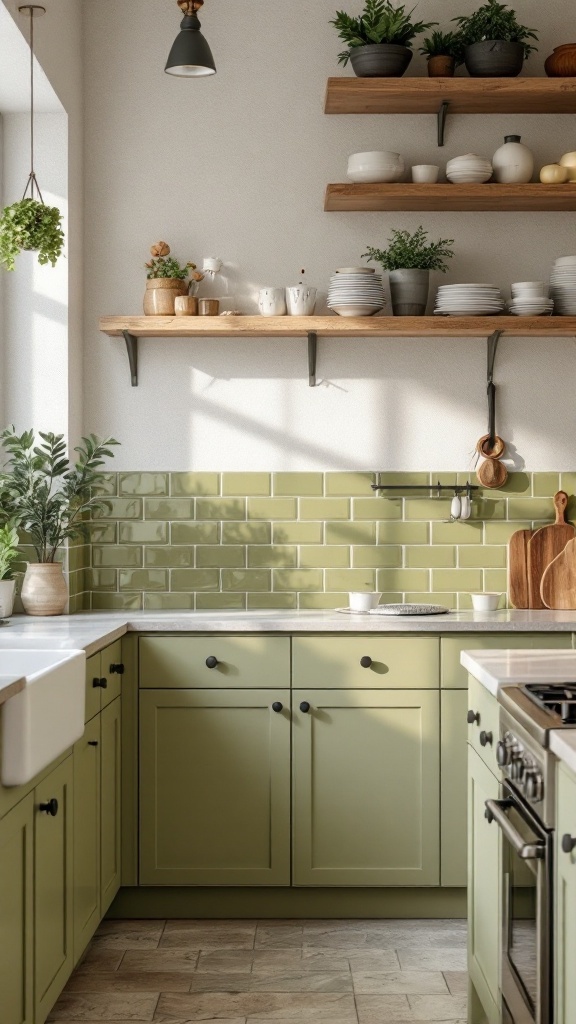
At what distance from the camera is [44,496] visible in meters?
3.62

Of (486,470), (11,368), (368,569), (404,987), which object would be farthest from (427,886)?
(11,368)

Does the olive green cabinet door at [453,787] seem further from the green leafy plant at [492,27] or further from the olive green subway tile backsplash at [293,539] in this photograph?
the green leafy plant at [492,27]

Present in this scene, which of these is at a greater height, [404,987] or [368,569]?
[368,569]

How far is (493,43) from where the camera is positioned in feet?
12.3

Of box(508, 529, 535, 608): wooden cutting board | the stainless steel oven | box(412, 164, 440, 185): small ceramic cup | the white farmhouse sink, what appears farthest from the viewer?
box(508, 529, 535, 608): wooden cutting board

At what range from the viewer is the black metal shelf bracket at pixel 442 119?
12.7 feet

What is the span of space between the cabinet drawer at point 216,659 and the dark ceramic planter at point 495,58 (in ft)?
6.87

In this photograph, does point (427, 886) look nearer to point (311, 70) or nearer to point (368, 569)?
point (368, 569)

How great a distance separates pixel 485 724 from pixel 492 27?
2579mm

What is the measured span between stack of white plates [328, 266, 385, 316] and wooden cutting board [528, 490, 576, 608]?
3.35 ft

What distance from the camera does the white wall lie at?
401 cm

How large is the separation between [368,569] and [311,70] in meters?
1.85

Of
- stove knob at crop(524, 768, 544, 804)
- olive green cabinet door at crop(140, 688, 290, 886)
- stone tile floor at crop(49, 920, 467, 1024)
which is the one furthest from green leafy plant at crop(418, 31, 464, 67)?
stone tile floor at crop(49, 920, 467, 1024)

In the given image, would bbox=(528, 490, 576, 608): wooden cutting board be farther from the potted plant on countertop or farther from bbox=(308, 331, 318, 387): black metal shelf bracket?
the potted plant on countertop
